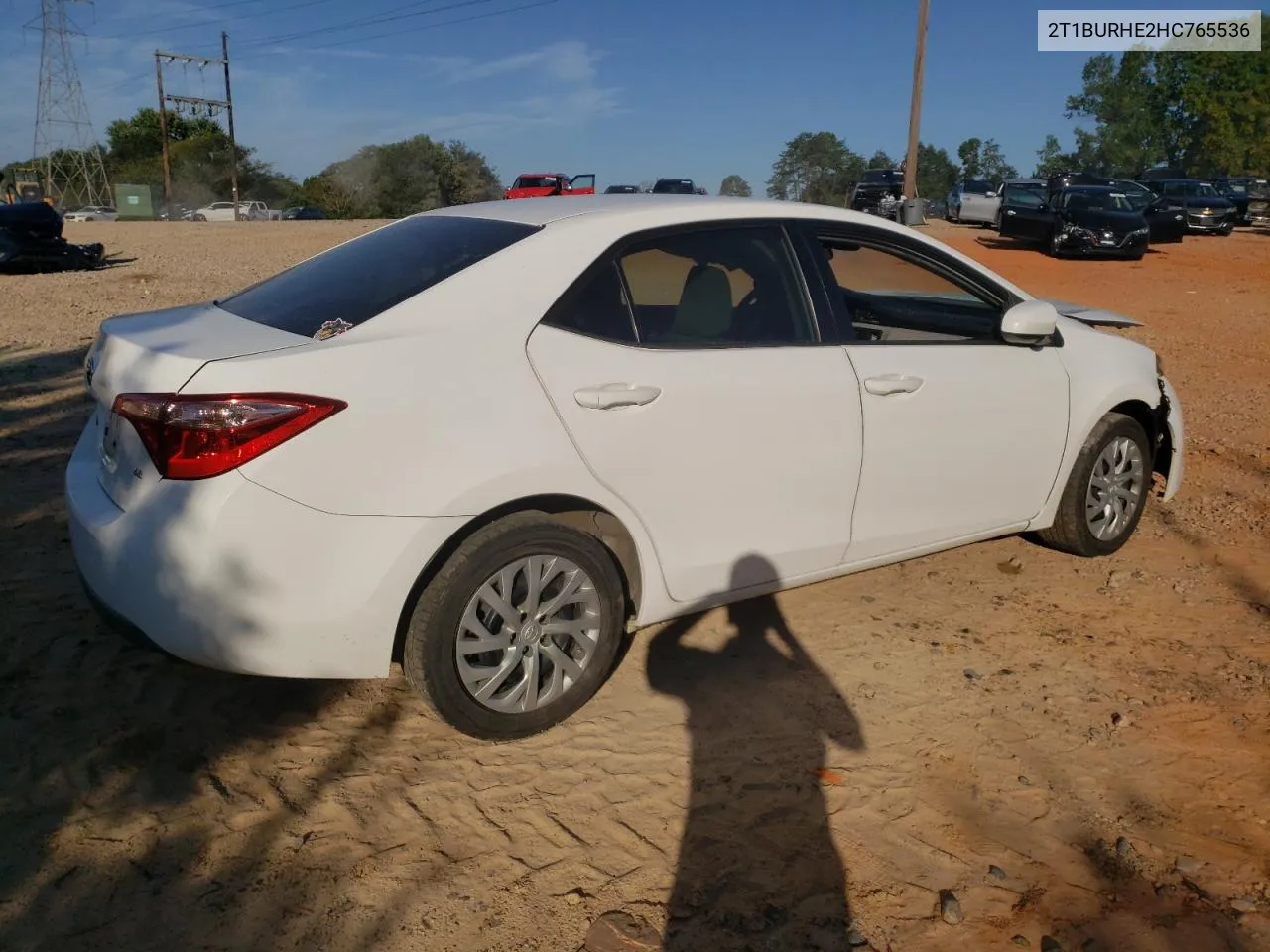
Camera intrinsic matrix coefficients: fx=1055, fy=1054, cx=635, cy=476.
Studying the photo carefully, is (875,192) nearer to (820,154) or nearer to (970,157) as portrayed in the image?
(820,154)

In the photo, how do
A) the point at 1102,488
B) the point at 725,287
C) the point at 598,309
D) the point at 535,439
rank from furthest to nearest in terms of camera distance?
1. the point at 1102,488
2. the point at 725,287
3. the point at 598,309
4. the point at 535,439

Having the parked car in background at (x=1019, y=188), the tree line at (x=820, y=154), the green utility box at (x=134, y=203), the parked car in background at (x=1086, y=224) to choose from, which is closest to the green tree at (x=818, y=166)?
the tree line at (x=820, y=154)

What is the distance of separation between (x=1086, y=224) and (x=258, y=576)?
23.4 meters

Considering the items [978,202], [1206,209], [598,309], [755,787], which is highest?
[978,202]

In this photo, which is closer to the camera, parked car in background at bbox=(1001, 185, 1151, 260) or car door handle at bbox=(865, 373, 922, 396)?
car door handle at bbox=(865, 373, 922, 396)

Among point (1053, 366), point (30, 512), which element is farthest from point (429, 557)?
point (30, 512)

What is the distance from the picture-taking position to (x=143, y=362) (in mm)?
3008

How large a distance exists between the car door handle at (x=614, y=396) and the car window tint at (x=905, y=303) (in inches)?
38.1

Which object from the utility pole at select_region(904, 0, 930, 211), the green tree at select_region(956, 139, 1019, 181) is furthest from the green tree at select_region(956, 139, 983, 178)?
the utility pole at select_region(904, 0, 930, 211)

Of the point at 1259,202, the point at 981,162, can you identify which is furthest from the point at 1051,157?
the point at 1259,202

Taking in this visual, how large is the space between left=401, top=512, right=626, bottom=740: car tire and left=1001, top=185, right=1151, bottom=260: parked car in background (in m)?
22.2

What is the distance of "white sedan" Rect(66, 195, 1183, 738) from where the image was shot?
2.86 meters

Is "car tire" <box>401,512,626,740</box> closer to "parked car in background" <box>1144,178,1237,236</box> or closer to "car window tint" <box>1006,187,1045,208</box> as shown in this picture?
"car window tint" <box>1006,187,1045,208</box>

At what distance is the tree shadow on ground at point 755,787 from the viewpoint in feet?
8.64
